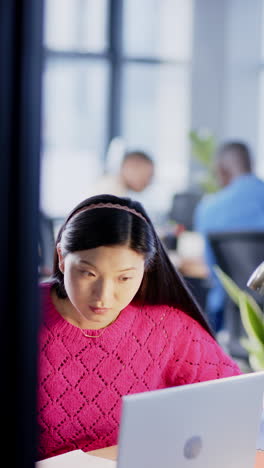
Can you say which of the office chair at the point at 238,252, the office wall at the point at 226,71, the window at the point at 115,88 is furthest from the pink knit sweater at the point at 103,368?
the office wall at the point at 226,71

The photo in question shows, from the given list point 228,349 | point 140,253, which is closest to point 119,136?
point 228,349

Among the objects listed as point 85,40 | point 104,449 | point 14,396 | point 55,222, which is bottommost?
point 104,449

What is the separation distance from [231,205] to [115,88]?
123 inches

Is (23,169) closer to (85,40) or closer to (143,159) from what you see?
(143,159)

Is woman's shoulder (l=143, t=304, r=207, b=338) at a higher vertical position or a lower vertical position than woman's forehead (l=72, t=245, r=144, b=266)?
lower

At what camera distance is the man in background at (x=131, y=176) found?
427cm

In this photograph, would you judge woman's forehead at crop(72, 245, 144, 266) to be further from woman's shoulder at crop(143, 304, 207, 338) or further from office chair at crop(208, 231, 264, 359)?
office chair at crop(208, 231, 264, 359)

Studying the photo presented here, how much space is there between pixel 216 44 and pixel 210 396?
240 inches

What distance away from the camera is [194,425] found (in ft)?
3.83

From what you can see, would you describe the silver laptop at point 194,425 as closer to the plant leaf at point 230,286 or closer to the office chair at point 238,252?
the plant leaf at point 230,286

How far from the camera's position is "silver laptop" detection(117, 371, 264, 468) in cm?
109

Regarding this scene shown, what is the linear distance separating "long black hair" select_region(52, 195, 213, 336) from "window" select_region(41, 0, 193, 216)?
14.7 ft

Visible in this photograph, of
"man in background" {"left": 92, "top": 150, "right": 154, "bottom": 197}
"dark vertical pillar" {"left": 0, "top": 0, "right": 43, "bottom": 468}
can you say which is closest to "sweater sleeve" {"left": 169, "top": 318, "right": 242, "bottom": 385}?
"dark vertical pillar" {"left": 0, "top": 0, "right": 43, "bottom": 468}

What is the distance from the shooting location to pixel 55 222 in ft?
9.96
